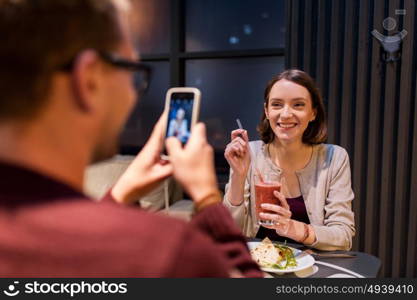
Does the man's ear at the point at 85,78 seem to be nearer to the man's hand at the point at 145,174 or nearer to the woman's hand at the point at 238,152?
the man's hand at the point at 145,174

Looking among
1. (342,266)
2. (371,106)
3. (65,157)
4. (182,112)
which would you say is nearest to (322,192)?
(342,266)

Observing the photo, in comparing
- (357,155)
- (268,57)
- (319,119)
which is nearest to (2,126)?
(319,119)

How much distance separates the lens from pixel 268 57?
3.11m

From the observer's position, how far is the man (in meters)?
0.43

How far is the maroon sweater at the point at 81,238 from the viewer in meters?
0.42

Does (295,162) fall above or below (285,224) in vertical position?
above

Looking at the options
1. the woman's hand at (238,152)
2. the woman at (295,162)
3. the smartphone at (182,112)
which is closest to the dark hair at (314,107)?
the woman at (295,162)

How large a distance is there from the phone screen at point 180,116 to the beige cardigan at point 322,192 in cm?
104

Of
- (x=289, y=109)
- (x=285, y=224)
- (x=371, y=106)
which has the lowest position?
(x=285, y=224)

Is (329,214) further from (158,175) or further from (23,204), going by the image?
(23,204)

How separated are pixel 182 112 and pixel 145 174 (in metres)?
0.14

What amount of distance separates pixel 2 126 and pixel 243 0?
2.98m

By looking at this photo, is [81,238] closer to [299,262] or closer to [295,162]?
[299,262]

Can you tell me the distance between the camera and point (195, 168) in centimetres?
66
